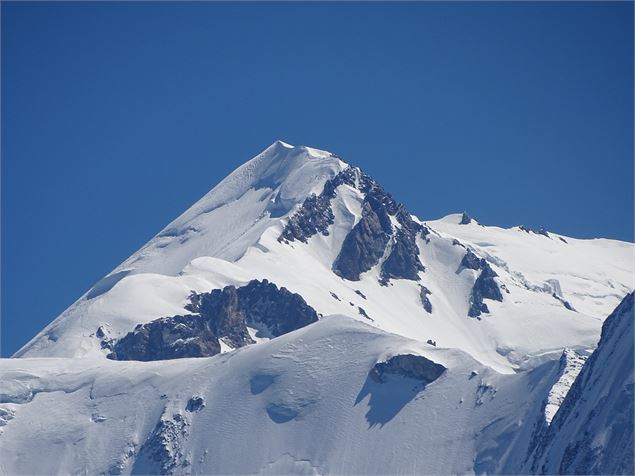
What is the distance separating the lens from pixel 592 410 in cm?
19538

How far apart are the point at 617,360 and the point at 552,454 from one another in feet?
39.5

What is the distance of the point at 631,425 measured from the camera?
185250 millimetres

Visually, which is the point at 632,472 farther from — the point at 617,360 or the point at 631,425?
the point at 617,360

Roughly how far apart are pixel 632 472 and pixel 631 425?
7.90m

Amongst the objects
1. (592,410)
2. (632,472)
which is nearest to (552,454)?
(592,410)

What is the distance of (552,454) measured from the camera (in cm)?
19962

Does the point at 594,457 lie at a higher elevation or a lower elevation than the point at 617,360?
lower

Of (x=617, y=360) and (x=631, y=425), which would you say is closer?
(x=631, y=425)

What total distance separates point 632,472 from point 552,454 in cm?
2182

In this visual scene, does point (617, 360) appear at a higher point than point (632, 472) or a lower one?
higher

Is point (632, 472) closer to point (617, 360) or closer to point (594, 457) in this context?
point (594, 457)

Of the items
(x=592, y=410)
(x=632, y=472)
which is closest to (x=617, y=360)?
(x=592, y=410)

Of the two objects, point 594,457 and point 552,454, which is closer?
point 594,457

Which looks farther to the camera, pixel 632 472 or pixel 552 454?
pixel 552 454
